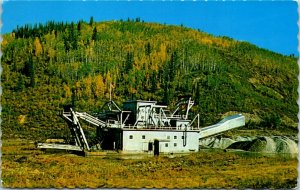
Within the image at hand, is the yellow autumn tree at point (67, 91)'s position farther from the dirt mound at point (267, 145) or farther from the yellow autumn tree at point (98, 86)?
the dirt mound at point (267, 145)

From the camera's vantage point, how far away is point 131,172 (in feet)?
47.7

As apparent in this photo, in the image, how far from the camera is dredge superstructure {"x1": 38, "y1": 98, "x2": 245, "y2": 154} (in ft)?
50.2

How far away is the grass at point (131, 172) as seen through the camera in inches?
555

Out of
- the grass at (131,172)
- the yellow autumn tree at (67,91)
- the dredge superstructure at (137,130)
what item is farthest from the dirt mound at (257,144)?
the yellow autumn tree at (67,91)

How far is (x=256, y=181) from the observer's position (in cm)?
1455

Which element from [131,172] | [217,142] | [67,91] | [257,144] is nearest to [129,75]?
[67,91]

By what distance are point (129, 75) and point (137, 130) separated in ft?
11.6

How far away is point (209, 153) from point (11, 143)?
5478mm

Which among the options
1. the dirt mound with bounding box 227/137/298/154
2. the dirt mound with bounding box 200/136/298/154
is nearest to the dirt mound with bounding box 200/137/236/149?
the dirt mound with bounding box 200/136/298/154

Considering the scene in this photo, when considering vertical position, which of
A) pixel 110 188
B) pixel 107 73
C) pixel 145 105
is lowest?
pixel 110 188

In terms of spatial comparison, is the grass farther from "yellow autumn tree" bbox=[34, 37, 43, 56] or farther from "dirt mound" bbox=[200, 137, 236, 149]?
"yellow autumn tree" bbox=[34, 37, 43, 56]

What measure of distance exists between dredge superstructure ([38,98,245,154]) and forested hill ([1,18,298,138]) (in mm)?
1703

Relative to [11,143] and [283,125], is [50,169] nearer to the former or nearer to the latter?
[11,143]

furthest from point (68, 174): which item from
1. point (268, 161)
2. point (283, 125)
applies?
point (283, 125)
